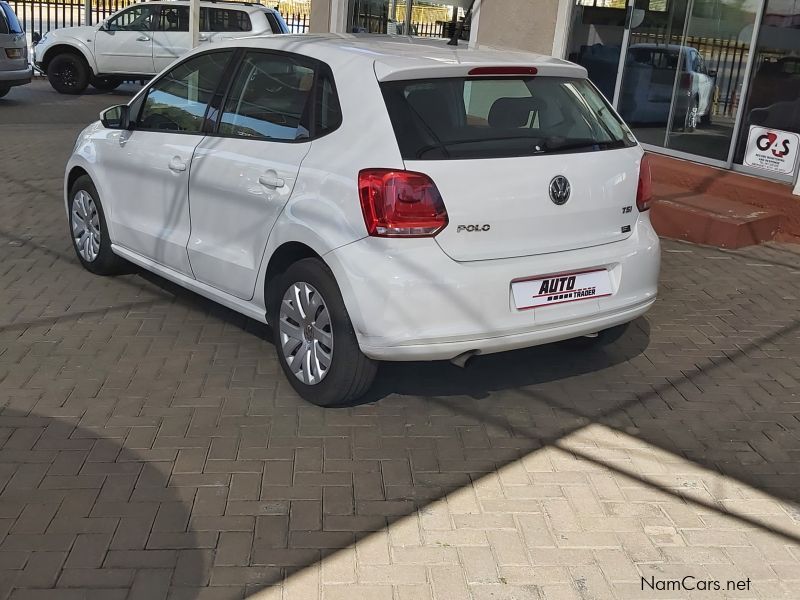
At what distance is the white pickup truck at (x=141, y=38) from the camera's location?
1805 cm

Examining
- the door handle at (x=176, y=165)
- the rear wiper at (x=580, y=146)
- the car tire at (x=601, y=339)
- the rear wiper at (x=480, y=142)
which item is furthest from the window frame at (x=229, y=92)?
the car tire at (x=601, y=339)

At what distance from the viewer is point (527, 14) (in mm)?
10516

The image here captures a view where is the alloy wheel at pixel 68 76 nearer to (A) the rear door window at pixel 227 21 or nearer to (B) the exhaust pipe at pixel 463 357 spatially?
(A) the rear door window at pixel 227 21

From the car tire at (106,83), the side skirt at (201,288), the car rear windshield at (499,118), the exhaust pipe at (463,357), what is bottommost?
the car tire at (106,83)

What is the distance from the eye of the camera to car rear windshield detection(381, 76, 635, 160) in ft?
13.7

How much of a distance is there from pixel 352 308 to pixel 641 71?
6.83 metres

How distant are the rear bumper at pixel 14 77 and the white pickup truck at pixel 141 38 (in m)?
2.16

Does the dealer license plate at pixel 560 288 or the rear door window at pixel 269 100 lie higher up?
the rear door window at pixel 269 100

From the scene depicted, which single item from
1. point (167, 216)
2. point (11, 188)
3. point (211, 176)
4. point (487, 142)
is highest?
point (487, 142)

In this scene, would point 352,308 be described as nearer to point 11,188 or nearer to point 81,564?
point 81,564

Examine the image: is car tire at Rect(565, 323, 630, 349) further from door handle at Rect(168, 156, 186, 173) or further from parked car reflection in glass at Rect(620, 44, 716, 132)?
parked car reflection in glass at Rect(620, 44, 716, 132)

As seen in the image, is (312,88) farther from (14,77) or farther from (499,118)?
(14,77)

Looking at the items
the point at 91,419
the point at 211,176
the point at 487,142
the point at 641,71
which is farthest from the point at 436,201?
the point at 641,71

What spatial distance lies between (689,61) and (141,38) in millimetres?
11856
